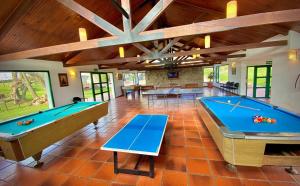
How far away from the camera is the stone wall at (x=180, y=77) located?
538 inches

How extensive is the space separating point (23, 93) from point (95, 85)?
11.2ft

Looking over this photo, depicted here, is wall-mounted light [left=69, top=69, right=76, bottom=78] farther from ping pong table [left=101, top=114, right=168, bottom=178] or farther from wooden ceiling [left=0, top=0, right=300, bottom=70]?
ping pong table [left=101, top=114, right=168, bottom=178]

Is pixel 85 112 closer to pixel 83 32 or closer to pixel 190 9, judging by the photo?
pixel 83 32

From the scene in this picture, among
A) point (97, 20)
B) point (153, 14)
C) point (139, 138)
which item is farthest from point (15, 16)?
point (139, 138)

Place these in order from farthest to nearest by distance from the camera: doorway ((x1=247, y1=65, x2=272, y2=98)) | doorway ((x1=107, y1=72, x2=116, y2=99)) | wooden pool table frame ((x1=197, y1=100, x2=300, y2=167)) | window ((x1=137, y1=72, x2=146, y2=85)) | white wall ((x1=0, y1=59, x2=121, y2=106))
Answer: window ((x1=137, y1=72, x2=146, y2=85)) < doorway ((x1=107, y1=72, x2=116, y2=99)) < doorway ((x1=247, y1=65, x2=272, y2=98)) < white wall ((x1=0, y1=59, x2=121, y2=106)) < wooden pool table frame ((x1=197, y1=100, x2=300, y2=167))

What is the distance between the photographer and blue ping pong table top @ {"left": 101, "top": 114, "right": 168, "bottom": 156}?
5.79 feet

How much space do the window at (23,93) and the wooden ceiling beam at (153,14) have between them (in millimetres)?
4782

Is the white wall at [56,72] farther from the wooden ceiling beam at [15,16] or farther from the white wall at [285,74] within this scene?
the white wall at [285,74]

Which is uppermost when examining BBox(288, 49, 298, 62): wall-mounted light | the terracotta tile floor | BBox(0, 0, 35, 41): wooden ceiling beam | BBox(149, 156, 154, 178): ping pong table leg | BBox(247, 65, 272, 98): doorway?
BBox(0, 0, 35, 41): wooden ceiling beam

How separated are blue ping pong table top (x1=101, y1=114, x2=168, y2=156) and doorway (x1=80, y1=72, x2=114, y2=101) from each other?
5713 millimetres

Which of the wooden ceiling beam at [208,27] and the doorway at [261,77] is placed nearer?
the wooden ceiling beam at [208,27]

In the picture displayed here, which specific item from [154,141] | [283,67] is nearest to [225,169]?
[154,141]

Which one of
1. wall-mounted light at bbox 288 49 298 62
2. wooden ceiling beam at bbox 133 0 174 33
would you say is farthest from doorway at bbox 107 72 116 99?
wall-mounted light at bbox 288 49 298 62

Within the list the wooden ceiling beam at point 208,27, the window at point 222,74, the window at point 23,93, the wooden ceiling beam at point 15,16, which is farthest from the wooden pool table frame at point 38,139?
the window at point 222,74
